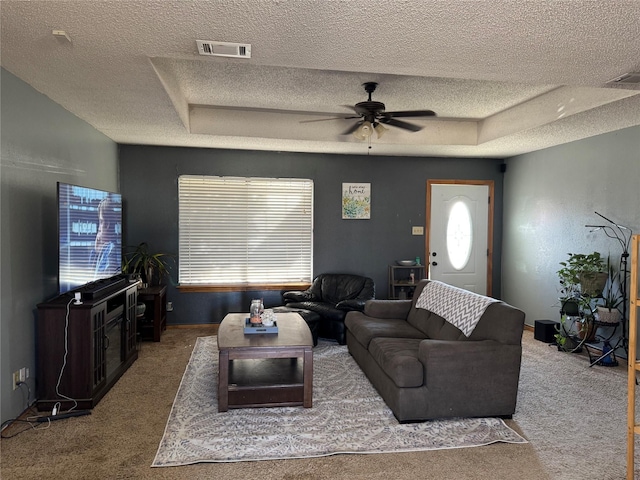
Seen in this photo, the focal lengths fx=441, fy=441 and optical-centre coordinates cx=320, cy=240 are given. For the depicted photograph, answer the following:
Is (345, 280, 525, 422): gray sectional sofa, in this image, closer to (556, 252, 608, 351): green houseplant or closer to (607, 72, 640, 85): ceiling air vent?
(607, 72, 640, 85): ceiling air vent

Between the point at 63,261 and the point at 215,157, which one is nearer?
the point at 63,261

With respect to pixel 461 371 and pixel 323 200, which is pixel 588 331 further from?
pixel 323 200

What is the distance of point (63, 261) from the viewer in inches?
132

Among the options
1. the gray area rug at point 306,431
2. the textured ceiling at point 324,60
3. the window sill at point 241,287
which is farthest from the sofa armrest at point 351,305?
the textured ceiling at point 324,60

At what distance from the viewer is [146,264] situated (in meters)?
5.52

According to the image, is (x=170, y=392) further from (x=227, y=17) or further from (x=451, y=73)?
(x=451, y=73)

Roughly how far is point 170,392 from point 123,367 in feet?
2.34

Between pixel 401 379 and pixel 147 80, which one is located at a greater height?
pixel 147 80

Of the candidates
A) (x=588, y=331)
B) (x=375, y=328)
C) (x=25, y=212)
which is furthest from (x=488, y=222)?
(x=25, y=212)

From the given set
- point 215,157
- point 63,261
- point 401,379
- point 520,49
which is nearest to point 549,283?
point 401,379

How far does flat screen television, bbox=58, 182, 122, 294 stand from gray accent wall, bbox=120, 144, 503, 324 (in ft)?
4.88

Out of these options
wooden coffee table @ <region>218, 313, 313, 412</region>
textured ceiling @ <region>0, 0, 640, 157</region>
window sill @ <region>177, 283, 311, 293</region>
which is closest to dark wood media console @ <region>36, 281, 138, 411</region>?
wooden coffee table @ <region>218, 313, 313, 412</region>

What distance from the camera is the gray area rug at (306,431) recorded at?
9.01ft

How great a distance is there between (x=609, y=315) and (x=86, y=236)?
16.5 ft
